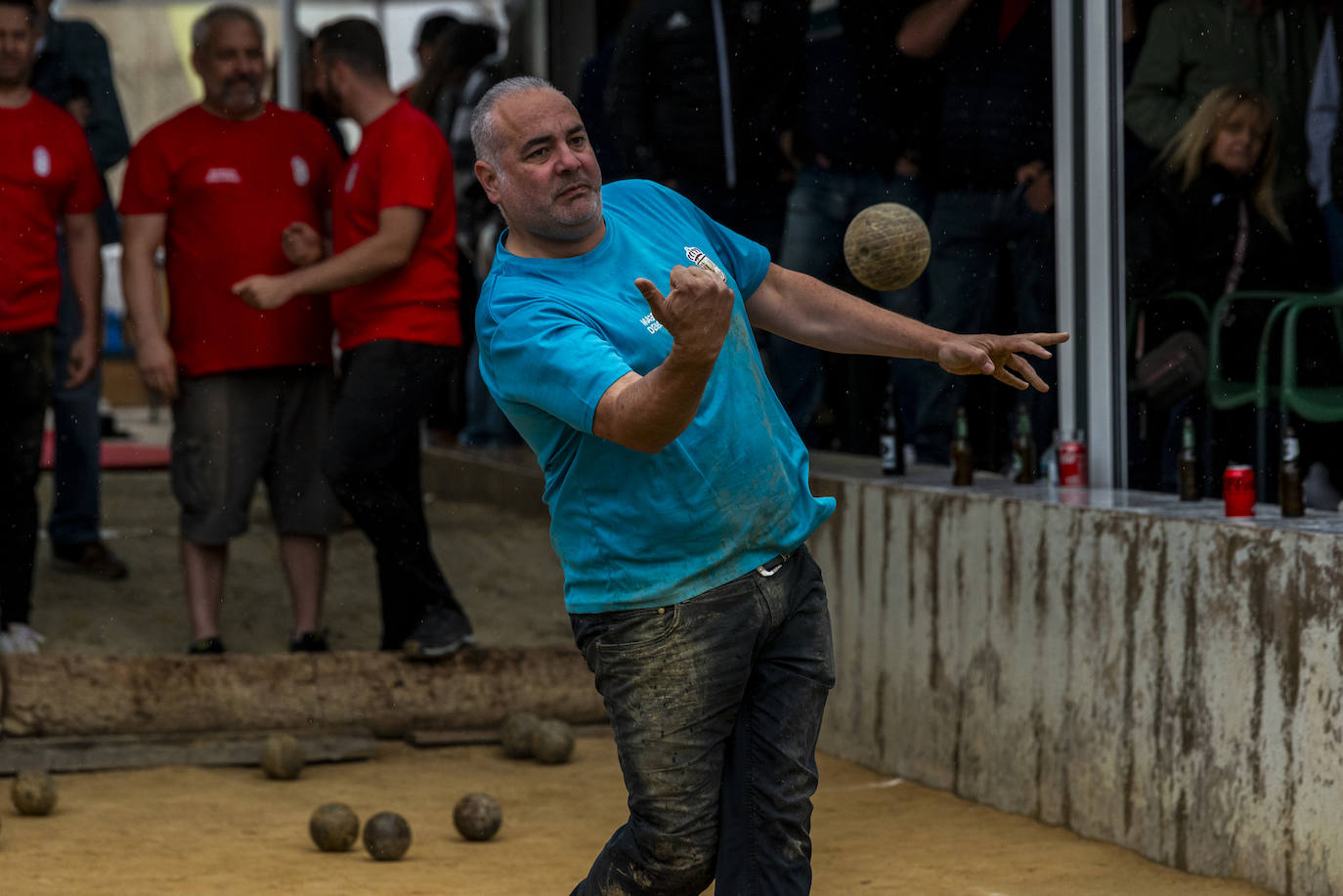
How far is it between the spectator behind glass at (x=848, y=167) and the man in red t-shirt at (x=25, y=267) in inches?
114

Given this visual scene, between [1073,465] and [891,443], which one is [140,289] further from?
[1073,465]

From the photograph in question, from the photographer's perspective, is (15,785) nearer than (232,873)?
No

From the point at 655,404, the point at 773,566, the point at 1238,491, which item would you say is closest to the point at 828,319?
the point at 773,566

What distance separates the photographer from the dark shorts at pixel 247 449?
7.31 metres

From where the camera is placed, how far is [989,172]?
693cm

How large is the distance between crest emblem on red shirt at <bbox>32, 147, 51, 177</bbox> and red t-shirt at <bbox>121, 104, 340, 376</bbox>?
0.30 m

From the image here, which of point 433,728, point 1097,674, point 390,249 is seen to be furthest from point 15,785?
point 1097,674

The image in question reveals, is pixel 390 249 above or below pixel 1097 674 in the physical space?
above

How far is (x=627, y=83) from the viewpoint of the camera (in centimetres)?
853

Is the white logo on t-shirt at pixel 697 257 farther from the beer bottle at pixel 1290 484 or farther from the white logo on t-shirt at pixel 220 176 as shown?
the white logo on t-shirt at pixel 220 176

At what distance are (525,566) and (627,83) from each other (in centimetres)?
236

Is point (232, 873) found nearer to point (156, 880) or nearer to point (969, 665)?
point (156, 880)

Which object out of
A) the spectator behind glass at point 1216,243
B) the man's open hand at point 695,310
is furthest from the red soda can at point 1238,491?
the man's open hand at point 695,310

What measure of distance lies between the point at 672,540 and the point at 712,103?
4.89m
